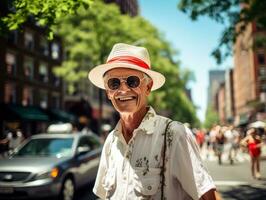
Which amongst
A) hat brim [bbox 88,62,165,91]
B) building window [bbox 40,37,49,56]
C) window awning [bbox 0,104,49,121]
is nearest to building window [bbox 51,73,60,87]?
building window [bbox 40,37,49,56]

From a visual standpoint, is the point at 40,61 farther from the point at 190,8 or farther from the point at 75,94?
the point at 190,8

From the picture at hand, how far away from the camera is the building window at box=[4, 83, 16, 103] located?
3026 cm

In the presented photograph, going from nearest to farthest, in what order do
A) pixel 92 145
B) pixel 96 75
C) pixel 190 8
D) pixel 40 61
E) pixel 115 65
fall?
pixel 115 65 < pixel 96 75 < pixel 92 145 < pixel 190 8 < pixel 40 61

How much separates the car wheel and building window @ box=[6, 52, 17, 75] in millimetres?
23279

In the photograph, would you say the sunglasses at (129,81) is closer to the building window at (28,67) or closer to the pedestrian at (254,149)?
the pedestrian at (254,149)

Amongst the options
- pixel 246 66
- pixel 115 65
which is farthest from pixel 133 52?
pixel 246 66

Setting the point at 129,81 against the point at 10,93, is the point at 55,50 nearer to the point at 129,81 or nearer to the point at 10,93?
the point at 10,93

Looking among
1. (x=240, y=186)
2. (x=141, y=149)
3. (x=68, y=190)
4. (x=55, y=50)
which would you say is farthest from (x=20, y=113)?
(x=141, y=149)

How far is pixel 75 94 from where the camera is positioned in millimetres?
44344

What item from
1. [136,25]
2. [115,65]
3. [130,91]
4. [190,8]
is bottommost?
[130,91]

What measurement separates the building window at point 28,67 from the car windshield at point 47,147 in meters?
24.4

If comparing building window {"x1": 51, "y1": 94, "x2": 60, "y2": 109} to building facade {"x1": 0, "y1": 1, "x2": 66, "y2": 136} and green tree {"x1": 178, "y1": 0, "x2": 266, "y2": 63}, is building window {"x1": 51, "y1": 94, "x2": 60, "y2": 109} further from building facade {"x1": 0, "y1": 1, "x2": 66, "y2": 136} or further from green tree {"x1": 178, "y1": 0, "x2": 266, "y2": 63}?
green tree {"x1": 178, "y1": 0, "x2": 266, "y2": 63}

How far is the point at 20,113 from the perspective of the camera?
30.0 meters

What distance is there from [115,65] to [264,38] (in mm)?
13701
